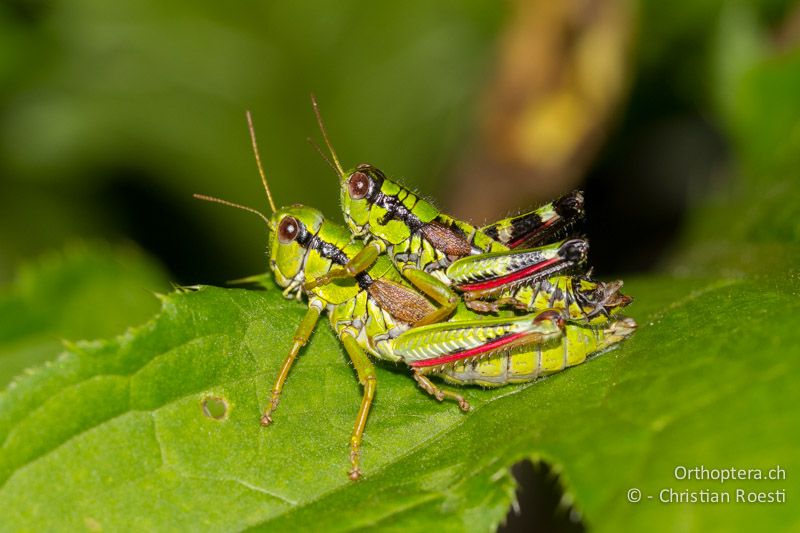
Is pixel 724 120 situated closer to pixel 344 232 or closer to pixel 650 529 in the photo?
pixel 344 232

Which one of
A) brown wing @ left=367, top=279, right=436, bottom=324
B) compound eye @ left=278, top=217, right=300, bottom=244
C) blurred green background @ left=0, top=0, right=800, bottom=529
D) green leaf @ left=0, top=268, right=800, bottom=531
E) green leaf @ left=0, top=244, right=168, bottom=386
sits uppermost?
blurred green background @ left=0, top=0, right=800, bottom=529

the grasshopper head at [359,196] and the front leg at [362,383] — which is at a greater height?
the grasshopper head at [359,196]

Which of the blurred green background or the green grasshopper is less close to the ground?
the blurred green background

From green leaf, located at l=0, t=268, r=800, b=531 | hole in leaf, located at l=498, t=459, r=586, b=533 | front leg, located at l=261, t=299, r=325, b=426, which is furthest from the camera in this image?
hole in leaf, located at l=498, t=459, r=586, b=533

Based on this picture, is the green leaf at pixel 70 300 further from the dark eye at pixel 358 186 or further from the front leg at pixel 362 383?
the front leg at pixel 362 383

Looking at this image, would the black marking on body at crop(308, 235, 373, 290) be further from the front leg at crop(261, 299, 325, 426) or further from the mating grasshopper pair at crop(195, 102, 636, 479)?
the front leg at crop(261, 299, 325, 426)

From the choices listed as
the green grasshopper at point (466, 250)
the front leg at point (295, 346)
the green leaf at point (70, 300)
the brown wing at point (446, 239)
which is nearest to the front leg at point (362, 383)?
the front leg at point (295, 346)

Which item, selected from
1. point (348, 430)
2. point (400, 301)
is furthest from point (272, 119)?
point (348, 430)

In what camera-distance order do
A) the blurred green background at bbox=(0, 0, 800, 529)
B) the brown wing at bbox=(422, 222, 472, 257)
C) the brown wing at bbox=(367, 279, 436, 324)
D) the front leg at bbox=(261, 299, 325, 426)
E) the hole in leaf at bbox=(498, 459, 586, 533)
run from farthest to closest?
the blurred green background at bbox=(0, 0, 800, 529) < the hole in leaf at bbox=(498, 459, 586, 533) < the brown wing at bbox=(422, 222, 472, 257) < the brown wing at bbox=(367, 279, 436, 324) < the front leg at bbox=(261, 299, 325, 426)

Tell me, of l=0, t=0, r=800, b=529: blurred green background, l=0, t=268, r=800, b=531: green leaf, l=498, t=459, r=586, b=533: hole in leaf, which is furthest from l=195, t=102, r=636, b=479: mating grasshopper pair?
l=498, t=459, r=586, b=533: hole in leaf
